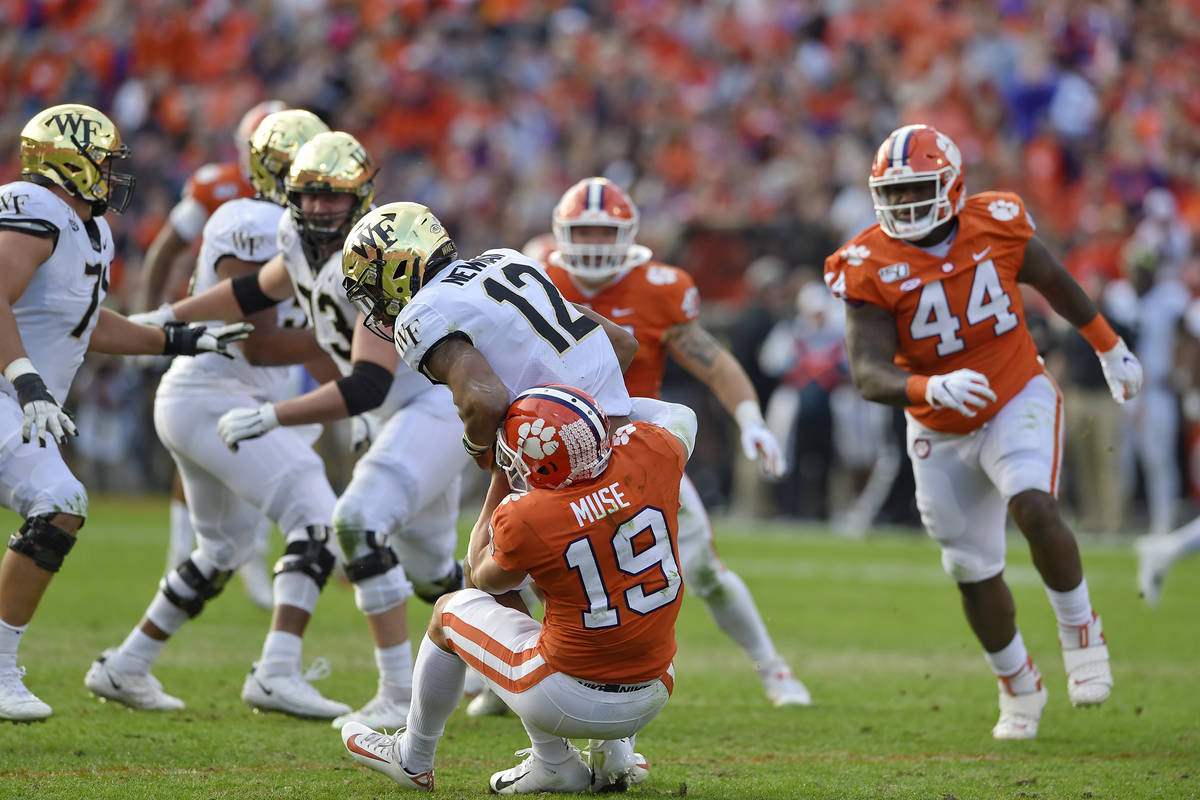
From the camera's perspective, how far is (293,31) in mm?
18156

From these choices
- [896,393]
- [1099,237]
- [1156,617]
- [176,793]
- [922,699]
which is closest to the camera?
[176,793]

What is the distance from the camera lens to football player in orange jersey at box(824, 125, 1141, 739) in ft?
17.8

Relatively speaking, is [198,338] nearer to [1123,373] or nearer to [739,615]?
[739,615]

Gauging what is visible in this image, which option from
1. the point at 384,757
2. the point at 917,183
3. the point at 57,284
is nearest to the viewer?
the point at 384,757

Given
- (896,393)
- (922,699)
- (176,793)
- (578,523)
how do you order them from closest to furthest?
(578,523)
(176,793)
(896,393)
(922,699)

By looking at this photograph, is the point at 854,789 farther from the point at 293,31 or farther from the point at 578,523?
the point at 293,31

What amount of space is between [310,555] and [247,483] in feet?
1.29

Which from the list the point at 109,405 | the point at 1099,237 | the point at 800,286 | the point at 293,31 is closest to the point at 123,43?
the point at 293,31

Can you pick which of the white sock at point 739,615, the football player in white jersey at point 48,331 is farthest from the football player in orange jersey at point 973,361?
the football player in white jersey at point 48,331

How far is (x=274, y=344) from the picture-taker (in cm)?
603

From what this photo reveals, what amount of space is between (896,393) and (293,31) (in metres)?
14.6

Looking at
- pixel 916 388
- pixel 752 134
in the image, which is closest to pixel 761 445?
pixel 916 388

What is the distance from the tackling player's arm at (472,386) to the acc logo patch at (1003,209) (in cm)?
239

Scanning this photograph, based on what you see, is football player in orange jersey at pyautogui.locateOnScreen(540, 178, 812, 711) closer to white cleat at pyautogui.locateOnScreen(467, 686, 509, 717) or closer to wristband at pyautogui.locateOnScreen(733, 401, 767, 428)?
wristband at pyautogui.locateOnScreen(733, 401, 767, 428)
